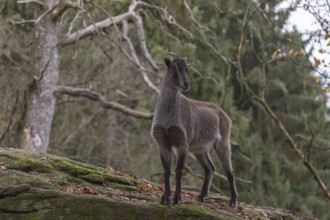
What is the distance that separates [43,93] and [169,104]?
10.3 meters

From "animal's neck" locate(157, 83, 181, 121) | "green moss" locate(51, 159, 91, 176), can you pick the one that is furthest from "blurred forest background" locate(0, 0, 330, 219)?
"animal's neck" locate(157, 83, 181, 121)

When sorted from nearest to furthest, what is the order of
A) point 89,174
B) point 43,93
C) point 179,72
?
point 179,72 → point 89,174 → point 43,93

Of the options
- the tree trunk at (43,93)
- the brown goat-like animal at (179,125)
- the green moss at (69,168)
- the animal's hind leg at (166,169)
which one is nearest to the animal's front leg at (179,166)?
the brown goat-like animal at (179,125)

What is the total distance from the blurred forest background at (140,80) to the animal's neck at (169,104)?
28.8 feet

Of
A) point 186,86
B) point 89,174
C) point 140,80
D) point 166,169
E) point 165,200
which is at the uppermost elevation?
point 140,80

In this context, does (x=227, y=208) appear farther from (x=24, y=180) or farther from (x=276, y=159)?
(x=276, y=159)

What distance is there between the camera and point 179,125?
9.07m

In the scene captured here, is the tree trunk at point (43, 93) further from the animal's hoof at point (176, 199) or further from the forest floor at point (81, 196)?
the animal's hoof at point (176, 199)

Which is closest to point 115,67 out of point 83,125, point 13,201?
point 83,125

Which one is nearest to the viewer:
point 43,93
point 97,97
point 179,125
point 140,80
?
point 179,125

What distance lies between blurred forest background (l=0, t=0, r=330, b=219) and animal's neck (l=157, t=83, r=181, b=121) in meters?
8.78

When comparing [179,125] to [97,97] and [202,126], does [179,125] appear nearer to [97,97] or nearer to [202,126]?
[202,126]

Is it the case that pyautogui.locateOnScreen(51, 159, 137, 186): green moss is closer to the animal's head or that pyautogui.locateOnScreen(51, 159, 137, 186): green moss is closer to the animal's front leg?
the animal's front leg

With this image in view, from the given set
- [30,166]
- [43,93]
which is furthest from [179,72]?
[43,93]
